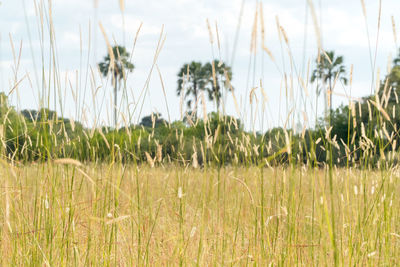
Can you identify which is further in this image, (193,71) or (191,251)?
(193,71)

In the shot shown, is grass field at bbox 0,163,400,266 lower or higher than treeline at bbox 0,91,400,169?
lower

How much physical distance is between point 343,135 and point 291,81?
19.0 metres

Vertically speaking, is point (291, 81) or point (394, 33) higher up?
point (394, 33)

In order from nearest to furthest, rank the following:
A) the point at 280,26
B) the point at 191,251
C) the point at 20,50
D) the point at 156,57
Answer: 1. the point at 280,26
2. the point at 156,57
3. the point at 20,50
4. the point at 191,251

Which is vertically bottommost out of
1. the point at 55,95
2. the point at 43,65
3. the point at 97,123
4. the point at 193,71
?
the point at 97,123

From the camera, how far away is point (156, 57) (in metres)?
1.42

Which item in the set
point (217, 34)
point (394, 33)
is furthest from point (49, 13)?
point (394, 33)

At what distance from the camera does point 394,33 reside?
5.36ft

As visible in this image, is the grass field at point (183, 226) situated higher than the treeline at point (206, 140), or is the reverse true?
the treeline at point (206, 140)

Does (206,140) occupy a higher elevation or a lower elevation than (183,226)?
higher

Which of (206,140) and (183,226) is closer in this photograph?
(206,140)

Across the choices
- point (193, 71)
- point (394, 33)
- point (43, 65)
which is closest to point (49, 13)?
point (43, 65)

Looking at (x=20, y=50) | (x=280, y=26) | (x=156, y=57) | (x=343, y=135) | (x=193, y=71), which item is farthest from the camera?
(x=193, y=71)

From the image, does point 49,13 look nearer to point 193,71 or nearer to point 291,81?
point 291,81
